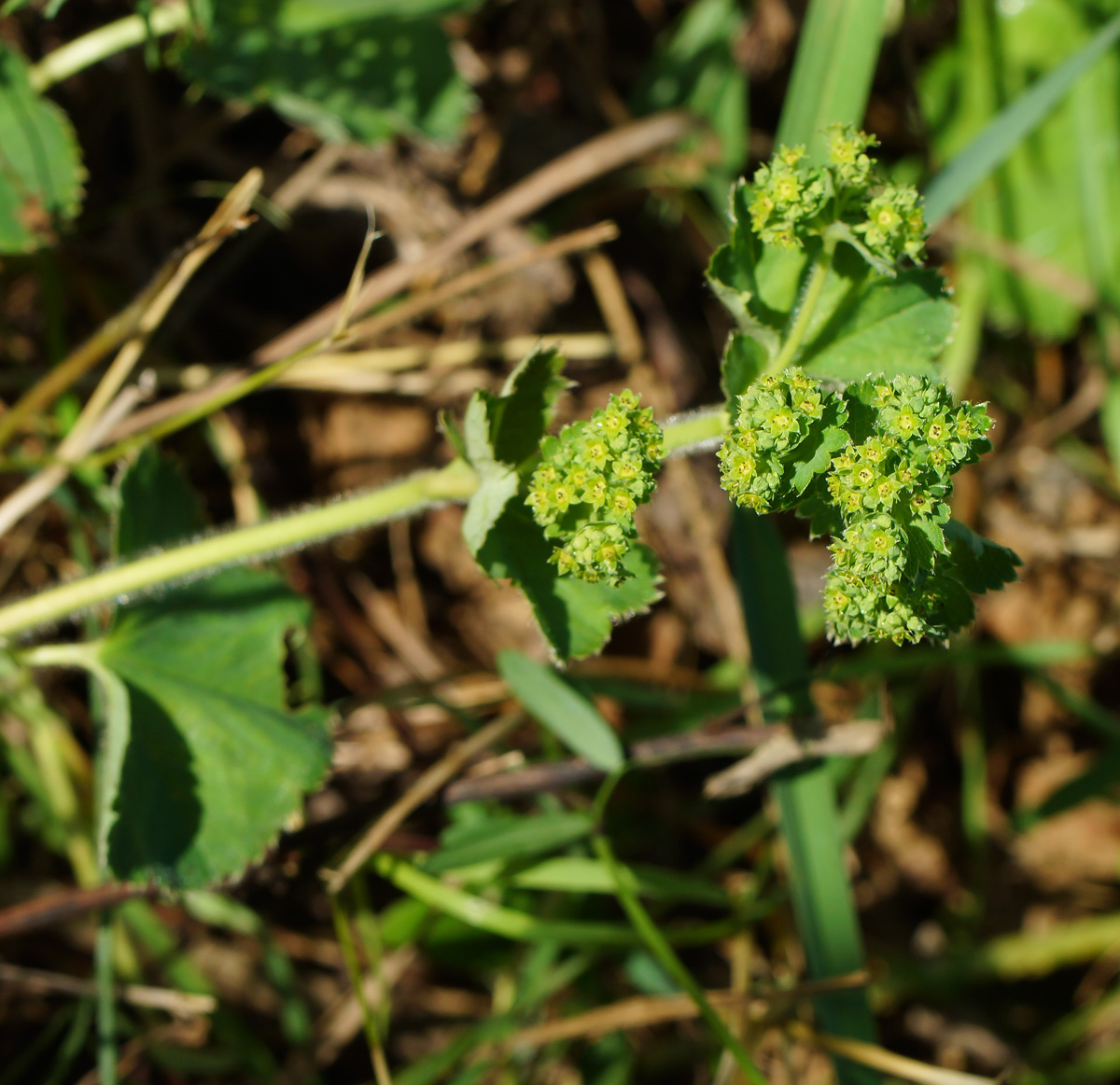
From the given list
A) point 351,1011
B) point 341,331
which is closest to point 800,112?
point 341,331

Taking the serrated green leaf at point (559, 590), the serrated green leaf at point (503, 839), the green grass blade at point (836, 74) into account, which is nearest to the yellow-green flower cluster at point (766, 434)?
the serrated green leaf at point (559, 590)

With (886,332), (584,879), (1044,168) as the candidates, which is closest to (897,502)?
(886,332)

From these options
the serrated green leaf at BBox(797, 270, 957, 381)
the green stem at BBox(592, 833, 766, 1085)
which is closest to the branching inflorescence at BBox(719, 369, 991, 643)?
the serrated green leaf at BBox(797, 270, 957, 381)

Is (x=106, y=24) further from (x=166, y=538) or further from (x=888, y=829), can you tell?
(x=888, y=829)

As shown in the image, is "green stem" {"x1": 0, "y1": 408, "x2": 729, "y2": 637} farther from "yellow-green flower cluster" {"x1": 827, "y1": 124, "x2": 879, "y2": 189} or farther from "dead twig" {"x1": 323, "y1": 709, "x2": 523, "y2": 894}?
"dead twig" {"x1": 323, "y1": 709, "x2": 523, "y2": 894}

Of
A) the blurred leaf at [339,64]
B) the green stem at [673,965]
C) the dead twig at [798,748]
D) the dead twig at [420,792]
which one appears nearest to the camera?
the green stem at [673,965]

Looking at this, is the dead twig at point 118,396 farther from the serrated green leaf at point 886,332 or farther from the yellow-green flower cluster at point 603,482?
the serrated green leaf at point 886,332
